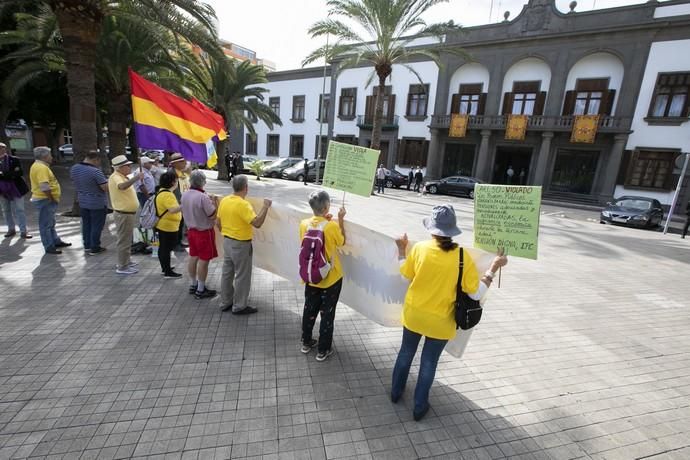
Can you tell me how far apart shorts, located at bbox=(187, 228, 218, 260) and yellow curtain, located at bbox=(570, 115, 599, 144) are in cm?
2441

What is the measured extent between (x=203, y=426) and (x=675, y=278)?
931 centimetres

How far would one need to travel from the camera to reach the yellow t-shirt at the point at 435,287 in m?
2.45

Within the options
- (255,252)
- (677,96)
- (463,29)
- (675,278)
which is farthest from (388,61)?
(677,96)

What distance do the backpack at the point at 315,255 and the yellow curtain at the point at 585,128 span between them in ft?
79.9

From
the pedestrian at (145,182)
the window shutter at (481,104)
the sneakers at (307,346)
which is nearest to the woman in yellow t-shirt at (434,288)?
the sneakers at (307,346)

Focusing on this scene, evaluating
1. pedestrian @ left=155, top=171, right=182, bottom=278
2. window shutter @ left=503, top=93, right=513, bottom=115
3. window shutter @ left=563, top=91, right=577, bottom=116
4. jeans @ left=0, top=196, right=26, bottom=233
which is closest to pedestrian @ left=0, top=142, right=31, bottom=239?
jeans @ left=0, top=196, right=26, bottom=233

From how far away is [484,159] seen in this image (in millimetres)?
24812

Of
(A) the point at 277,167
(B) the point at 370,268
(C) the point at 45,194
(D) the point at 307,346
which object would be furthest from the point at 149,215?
(A) the point at 277,167

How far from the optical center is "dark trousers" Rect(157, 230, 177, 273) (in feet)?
16.0

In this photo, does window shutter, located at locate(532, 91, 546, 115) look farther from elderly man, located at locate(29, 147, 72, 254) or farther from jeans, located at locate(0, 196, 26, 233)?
jeans, located at locate(0, 196, 26, 233)

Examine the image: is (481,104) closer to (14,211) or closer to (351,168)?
(351,168)

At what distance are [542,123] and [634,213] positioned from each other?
1059 cm

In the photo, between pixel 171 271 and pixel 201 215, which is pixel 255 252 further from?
pixel 171 271

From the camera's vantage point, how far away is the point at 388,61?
17.2m
